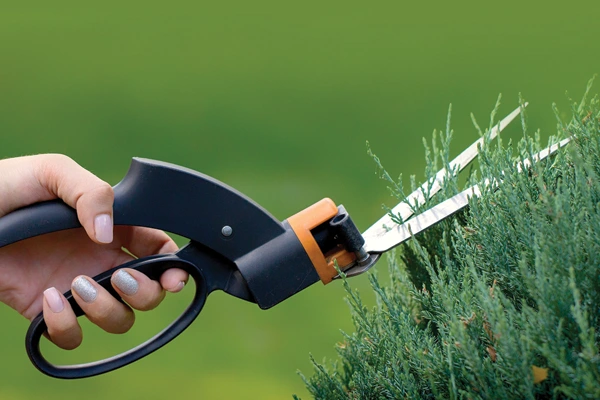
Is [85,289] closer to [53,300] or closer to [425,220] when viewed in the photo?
[53,300]

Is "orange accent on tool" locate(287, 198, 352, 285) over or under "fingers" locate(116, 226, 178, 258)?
under

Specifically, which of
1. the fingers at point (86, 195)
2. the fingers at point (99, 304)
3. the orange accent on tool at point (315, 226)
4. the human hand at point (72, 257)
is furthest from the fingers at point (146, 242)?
the orange accent on tool at point (315, 226)

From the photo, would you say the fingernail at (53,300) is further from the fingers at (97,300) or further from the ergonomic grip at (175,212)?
the ergonomic grip at (175,212)

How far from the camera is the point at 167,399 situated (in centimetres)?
369

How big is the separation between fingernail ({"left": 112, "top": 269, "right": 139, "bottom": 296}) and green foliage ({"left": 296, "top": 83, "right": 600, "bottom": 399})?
0.53 meters

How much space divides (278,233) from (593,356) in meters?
0.84

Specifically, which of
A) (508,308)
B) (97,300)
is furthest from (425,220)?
→ (97,300)

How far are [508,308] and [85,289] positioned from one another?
3.42 ft

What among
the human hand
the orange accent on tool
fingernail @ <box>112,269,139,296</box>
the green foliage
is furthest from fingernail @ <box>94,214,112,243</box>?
the green foliage

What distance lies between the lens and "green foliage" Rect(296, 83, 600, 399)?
1.18m

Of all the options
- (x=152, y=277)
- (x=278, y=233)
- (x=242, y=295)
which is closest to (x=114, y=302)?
(x=152, y=277)

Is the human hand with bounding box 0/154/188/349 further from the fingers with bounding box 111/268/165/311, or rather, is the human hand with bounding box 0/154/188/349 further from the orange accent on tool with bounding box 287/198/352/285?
the orange accent on tool with bounding box 287/198/352/285

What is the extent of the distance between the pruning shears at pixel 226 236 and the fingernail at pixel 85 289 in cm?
4

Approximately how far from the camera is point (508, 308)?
1264 mm
